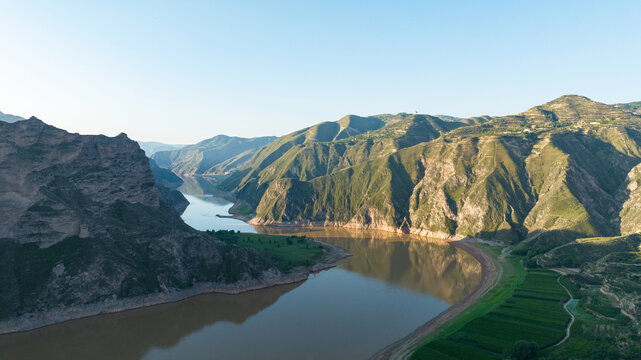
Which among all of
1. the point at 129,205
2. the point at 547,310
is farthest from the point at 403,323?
the point at 129,205

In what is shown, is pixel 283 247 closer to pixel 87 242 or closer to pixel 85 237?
pixel 87 242

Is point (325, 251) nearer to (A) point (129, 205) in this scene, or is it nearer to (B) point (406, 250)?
(B) point (406, 250)

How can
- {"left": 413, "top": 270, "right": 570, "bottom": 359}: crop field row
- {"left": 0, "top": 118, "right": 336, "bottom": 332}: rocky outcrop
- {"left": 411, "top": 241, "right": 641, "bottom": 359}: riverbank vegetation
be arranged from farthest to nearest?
{"left": 0, "top": 118, "right": 336, "bottom": 332}: rocky outcrop
{"left": 413, "top": 270, "right": 570, "bottom": 359}: crop field row
{"left": 411, "top": 241, "right": 641, "bottom": 359}: riverbank vegetation

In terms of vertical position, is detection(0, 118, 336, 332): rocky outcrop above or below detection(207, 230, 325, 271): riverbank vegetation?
above

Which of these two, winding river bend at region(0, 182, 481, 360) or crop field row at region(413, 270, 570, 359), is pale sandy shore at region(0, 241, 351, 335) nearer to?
winding river bend at region(0, 182, 481, 360)

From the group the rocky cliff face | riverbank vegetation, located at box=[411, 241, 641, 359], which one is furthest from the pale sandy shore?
riverbank vegetation, located at box=[411, 241, 641, 359]

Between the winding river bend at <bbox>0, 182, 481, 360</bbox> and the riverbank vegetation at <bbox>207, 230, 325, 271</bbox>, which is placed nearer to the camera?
the winding river bend at <bbox>0, 182, 481, 360</bbox>

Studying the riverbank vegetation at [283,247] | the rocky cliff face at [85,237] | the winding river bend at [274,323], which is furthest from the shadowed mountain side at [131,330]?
the riverbank vegetation at [283,247]

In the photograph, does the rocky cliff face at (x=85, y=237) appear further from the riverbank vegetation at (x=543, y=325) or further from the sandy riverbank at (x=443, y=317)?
the riverbank vegetation at (x=543, y=325)
